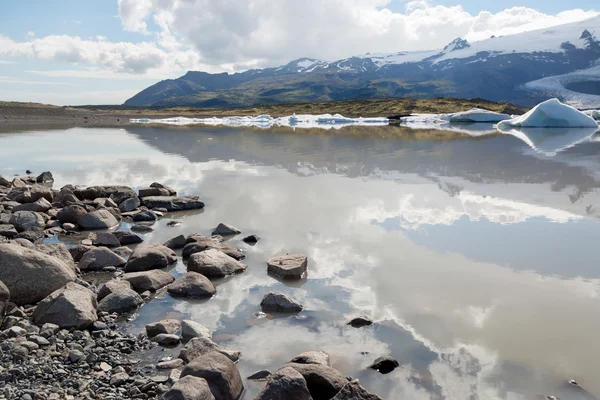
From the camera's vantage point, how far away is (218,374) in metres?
5.66

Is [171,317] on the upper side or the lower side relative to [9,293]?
lower

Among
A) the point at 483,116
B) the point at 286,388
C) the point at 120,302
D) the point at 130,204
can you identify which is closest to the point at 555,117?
the point at 483,116

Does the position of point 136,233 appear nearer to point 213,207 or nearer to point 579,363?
point 213,207

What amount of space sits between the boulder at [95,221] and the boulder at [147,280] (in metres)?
5.21

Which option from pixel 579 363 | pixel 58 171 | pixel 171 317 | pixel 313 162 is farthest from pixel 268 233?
pixel 58 171

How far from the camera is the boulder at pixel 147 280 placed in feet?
30.2

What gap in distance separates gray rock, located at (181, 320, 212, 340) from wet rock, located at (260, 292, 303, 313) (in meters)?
1.27

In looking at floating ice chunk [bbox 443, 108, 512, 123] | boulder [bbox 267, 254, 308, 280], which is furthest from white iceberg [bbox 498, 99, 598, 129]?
boulder [bbox 267, 254, 308, 280]

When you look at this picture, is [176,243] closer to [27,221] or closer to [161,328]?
[27,221]

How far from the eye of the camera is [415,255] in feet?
35.6

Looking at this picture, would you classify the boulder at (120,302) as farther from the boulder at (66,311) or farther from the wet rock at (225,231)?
the wet rock at (225,231)

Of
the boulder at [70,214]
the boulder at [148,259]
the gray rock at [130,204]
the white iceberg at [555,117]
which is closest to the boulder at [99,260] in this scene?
the boulder at [148,259]

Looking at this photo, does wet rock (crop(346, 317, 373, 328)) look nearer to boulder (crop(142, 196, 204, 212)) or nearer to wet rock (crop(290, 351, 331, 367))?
wet rock (crop(290, 351, 331, 367))

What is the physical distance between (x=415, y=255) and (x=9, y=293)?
7736 millimetres
